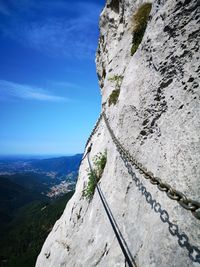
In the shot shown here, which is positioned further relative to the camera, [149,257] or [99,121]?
[99,121]

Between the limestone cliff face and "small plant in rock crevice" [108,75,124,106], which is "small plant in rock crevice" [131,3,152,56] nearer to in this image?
"small plant in rock crevice" [108,75,124,106]

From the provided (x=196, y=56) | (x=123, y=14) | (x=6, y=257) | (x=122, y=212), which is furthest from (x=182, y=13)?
(x=6, y=257)

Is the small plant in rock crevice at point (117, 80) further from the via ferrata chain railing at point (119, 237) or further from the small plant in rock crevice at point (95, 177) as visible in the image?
the via ferrata chain railing at point (119, 237)

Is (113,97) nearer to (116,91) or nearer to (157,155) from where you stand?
(116,91)

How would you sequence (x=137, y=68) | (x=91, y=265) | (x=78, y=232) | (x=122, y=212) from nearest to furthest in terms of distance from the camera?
(x=122, y=212)
(x=91, y=265)
(x=137, y=68)
(x=78, y=232)

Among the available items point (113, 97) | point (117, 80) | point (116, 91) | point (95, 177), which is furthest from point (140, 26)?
point (95, 177)

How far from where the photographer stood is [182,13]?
21.3 feet

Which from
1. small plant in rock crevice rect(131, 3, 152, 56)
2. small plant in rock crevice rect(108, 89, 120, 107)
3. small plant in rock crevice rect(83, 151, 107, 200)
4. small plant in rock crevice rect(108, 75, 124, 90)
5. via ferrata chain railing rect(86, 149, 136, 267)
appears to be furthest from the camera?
small plant in rock crevice rect(108, 75, 124, 90)

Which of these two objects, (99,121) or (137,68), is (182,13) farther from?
(99,121)

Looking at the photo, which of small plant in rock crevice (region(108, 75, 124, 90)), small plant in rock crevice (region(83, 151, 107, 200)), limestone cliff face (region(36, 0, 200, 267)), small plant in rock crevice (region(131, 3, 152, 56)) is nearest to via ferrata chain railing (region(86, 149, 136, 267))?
limestone cliff face (region(36, 0, 200, 267))

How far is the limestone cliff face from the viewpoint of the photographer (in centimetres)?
443

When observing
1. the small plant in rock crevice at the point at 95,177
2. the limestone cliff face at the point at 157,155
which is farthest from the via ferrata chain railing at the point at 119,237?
the small plant in rock crevice at the point at 95,177

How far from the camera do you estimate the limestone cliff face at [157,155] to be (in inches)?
175

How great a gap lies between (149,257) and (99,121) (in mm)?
10864
